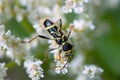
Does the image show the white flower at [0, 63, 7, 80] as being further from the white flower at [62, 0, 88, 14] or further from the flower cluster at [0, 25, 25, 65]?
the white flower at [62, 0, 88, 14]

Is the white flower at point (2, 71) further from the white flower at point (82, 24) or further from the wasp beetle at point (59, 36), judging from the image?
the white flower at point (82, 24)

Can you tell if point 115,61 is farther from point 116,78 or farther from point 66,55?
point 66,55

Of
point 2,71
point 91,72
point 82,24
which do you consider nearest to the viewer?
point 2,71

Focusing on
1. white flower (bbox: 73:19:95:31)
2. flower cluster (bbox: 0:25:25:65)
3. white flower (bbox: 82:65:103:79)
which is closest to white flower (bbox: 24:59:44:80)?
flower cluster (bbox: 0:25:25:65)

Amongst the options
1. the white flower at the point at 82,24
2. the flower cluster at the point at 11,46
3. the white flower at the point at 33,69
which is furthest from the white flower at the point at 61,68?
the white flower at the point at 82,24

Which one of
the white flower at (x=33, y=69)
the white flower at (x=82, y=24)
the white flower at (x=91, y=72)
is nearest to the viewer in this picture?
the white flower at (x=33, y=69)

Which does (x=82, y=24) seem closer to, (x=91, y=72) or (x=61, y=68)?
(x=91, y=72)

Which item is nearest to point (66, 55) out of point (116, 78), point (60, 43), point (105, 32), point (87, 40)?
point (60, 43)

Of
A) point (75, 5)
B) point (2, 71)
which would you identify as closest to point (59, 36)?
point (75, 5)
